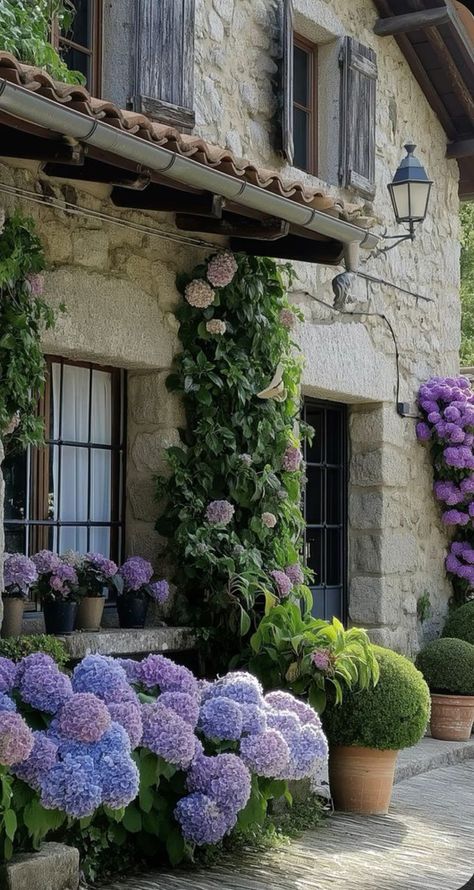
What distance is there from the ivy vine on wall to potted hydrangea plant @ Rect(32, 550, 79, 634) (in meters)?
0.71

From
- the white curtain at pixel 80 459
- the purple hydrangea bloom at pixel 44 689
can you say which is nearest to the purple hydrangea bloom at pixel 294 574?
the white curtain at pixel 80 459

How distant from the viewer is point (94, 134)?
4.41 meters

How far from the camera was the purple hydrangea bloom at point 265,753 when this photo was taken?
4.75 m

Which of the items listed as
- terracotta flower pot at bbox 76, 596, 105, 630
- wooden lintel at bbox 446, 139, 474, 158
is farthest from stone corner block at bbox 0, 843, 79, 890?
wooden lintel at bbox 446, 139, 474, 158

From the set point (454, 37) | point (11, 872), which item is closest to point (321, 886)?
point (11, 872)

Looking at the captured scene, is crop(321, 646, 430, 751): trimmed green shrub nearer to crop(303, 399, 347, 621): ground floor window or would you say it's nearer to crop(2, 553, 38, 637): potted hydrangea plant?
crop(2, 553, 38, 637): potted hydrangea plant

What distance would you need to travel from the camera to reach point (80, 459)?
5.93m

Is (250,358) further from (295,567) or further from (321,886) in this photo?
(321,886)

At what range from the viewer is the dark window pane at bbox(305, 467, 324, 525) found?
26.3 ft

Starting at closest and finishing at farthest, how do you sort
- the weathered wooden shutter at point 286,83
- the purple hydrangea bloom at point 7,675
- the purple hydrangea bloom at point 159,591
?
the purple hydrangea bloom at point 7,675 → the purple hydrangea bloom at point 159,591 → the weathered wooden shutter at point 286,83

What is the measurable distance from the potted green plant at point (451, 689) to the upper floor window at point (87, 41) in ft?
Result: 13.3

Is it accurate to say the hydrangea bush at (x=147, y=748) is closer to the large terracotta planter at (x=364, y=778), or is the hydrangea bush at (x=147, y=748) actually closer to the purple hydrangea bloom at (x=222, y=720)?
the purple hydrangea bloom at (x=222, y=720)

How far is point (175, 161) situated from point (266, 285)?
5.54 ft

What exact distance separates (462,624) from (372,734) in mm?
2832
